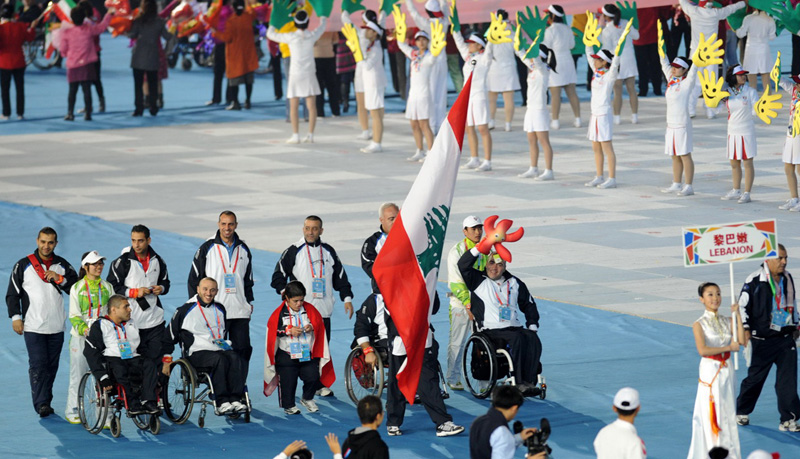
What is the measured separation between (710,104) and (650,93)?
1311cm

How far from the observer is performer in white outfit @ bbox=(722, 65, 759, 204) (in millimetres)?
17781

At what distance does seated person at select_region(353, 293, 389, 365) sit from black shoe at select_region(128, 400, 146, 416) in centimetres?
184

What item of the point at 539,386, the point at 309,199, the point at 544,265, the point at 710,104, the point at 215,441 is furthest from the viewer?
the point at 309,199

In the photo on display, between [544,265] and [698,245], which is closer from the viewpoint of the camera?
[698,245]

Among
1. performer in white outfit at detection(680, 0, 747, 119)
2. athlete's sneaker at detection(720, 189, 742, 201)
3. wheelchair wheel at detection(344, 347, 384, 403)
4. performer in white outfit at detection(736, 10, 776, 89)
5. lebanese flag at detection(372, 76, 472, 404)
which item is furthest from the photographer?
performer in white outfit at detection(736, 10, 776, 89)

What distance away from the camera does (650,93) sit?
31125mm

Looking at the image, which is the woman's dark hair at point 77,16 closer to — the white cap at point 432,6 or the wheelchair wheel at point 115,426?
the white cap at point 432,6

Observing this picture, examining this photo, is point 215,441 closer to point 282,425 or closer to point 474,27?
point 282,425

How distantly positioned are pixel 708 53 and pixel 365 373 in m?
9.32

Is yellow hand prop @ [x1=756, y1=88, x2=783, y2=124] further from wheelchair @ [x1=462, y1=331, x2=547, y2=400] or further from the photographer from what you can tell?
the photographer

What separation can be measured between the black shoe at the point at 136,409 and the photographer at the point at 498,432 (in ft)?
11.5

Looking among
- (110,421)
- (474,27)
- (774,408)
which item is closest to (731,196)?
(774,408)

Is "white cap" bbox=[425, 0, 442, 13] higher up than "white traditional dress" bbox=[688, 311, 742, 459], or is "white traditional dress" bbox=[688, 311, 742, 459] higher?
"white cap" bbox=[425, 0, 442, 13]

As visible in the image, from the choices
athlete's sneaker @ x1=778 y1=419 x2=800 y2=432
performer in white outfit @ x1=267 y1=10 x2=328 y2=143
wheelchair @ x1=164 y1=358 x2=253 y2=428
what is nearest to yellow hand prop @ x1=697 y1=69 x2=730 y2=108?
performer in white outfit @ x1=267 y1=10 x2=328 y2=143
